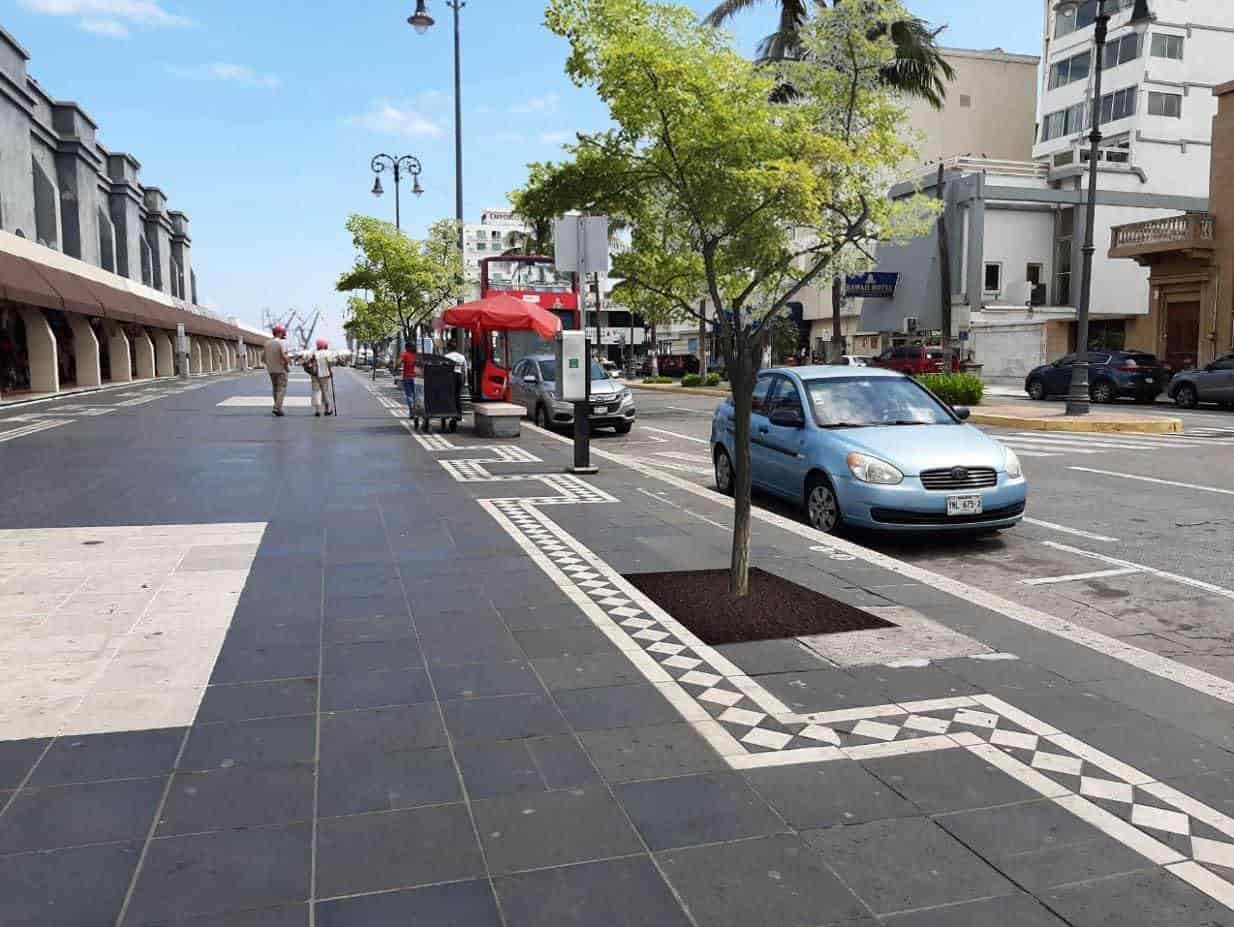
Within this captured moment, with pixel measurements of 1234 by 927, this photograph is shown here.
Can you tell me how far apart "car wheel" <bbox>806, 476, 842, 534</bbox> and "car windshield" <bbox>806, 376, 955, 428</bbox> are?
0.62 metres

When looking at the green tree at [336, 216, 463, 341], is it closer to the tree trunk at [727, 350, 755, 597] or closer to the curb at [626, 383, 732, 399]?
the curb at [626, 383, 732, 399]

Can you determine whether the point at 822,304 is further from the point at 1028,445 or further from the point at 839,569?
the point at 839,569

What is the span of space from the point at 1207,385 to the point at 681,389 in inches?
751

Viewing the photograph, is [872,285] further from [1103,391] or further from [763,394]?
[763,394]

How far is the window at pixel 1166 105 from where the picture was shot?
46156mm

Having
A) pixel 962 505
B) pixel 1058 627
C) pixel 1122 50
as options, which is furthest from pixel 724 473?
pixel 1122 50

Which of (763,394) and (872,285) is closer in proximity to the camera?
(763,394)

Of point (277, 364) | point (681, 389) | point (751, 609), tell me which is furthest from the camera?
point (681, 389)

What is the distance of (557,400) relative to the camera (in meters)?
19.0

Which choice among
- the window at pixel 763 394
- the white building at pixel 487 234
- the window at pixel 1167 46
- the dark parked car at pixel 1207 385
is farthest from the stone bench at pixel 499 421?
the white building at pixel 487 234

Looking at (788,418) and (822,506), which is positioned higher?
(788,418)

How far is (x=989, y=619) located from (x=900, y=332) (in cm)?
4270

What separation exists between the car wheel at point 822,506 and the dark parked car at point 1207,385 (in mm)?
21322

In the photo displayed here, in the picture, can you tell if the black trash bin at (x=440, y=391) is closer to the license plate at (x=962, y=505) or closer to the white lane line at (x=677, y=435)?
the white lane line at (x=677, y=435)
